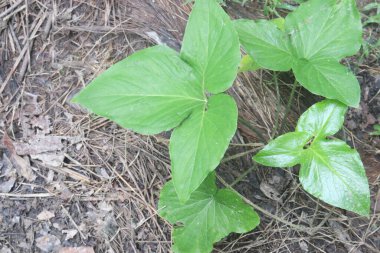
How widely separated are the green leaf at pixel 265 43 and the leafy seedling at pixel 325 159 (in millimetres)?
216

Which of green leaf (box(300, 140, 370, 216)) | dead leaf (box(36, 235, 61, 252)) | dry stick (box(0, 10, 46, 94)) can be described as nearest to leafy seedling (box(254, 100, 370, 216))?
green leaf (box(300, 140, 370, 216))

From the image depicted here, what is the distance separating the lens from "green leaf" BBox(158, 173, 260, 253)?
1.59m

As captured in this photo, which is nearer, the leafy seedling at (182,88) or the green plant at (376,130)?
the leafy seedling at (182,88)

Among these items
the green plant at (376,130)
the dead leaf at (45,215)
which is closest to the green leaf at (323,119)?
the green plant at (376,130)

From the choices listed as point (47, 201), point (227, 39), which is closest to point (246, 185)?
point (227, 39)

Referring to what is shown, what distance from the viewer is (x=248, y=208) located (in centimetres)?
160

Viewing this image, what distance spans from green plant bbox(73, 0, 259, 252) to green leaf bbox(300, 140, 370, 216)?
367 mm

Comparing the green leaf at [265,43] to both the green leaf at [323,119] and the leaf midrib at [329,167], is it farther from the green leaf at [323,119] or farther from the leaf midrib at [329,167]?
the leaf midrib at [329,167]

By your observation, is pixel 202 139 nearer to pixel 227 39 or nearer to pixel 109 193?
pixel 227 39

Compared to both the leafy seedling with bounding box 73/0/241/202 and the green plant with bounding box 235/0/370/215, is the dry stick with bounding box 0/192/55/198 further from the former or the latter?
the green plant with bounding box 235/0/370/215

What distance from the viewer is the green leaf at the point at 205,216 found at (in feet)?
5.21

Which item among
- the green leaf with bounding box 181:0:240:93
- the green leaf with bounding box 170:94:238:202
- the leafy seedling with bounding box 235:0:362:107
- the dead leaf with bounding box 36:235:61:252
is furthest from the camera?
the dead leaf with bounding box 36:235:61:252

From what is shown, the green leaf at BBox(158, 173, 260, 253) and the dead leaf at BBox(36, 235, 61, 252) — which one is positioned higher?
the green leaf at BBox(158, 173, 260, 253)

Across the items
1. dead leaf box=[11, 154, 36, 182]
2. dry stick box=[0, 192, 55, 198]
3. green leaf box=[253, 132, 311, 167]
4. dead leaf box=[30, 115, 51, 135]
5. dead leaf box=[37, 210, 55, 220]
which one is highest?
green leaf box=[253, 132, 311, 167]
